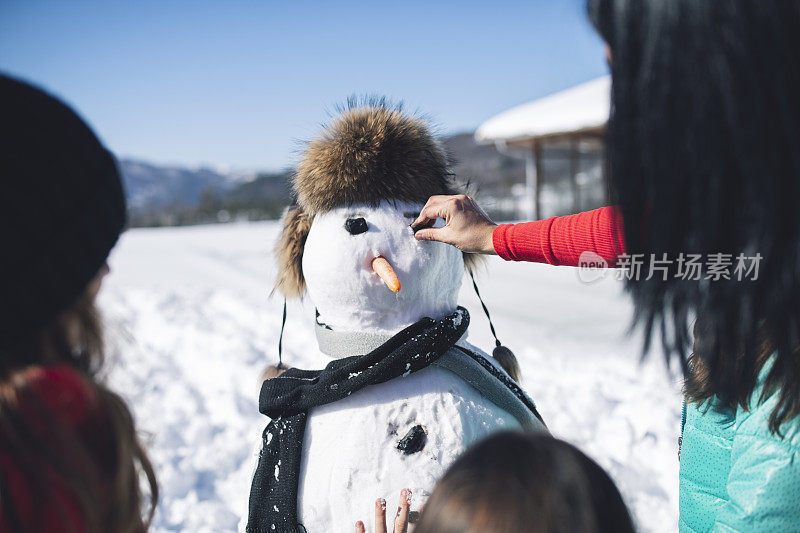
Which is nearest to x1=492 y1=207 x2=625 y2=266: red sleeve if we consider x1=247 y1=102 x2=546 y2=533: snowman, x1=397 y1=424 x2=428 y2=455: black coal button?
x1=247 y1=102 x2=546 y2=533: snowman

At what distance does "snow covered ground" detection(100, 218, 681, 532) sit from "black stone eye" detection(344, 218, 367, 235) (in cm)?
41

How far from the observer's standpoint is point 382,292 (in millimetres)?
1672

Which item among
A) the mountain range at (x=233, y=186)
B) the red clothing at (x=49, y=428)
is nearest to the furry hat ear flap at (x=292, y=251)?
the mountain range at (x=233, y=186)

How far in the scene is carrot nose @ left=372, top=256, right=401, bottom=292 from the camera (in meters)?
1.55

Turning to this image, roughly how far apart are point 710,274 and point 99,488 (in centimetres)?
94

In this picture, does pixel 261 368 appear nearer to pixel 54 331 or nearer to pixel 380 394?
pixel 380 394

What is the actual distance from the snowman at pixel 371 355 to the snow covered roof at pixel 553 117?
28.2 feet

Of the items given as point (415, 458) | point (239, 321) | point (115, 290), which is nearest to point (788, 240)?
point (415, 458)

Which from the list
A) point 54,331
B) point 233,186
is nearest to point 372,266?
point 54,331

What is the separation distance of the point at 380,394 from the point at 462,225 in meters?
0.51

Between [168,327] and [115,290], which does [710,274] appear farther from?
[115,290]

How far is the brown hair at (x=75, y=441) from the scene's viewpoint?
80 cm

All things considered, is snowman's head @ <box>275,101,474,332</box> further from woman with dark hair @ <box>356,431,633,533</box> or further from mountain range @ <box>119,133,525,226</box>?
woman with dark hair @ <box>356,431,633,533</box>

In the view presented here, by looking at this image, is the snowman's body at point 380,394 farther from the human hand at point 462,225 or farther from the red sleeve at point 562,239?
the red sleeve at point 562,239
